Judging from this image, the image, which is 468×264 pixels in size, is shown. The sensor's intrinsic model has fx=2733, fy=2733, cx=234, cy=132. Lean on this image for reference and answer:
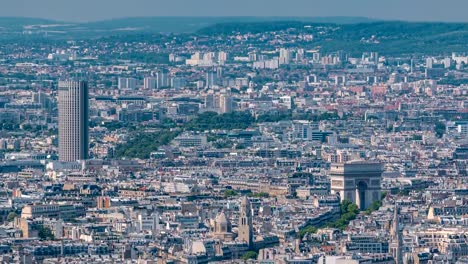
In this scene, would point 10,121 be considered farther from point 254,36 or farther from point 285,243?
point 254,36

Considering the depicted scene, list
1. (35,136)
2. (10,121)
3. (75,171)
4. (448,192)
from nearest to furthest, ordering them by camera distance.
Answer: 1. (448,192)
2. (75,171)
3. (35,136)
4. (10,121)

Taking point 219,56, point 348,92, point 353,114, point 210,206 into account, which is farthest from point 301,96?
point 210,206

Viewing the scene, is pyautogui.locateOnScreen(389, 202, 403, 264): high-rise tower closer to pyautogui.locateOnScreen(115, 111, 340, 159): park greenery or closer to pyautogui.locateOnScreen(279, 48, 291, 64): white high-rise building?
pyautogui.locateOnScreen(115, 111, 340, 159): park greenery

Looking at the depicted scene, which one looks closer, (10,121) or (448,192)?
(448,192)

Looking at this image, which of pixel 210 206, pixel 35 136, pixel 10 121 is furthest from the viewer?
pixel 10 121

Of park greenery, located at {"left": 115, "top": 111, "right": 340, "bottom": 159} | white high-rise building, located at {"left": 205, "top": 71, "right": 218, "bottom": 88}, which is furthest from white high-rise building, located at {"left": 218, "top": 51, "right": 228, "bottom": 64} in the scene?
park greenery, located at {"left": 115, "top": 111, "right": 340, "bottom": 159}

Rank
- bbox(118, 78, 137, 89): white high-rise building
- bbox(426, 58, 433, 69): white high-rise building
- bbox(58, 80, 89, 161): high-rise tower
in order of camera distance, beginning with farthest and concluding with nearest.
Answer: bbox(426, 58, 433, 69): white high-rise building, bbox(118, 78, 137, 89): white high-rise building, bbox(58, 80, 89, 161): high-rise tower

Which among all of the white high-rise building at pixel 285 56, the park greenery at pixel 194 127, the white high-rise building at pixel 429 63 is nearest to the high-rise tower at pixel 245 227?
the park greenery at pixel 194 127
